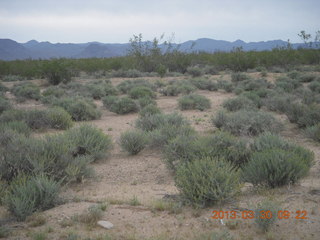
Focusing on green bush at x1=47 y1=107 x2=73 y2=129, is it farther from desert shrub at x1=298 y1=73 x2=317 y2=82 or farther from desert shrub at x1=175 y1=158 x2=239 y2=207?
desert shrub at x1=298 y1=73 x2=317 y2=82

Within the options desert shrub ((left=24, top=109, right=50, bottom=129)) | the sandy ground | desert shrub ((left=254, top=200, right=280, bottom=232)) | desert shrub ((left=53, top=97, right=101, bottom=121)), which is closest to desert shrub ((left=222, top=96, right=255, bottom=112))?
desert shrub ((left=53, top=97, right=101, bottom=121))

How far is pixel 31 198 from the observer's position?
4.70 metres

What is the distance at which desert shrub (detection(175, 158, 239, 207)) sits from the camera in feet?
15.1

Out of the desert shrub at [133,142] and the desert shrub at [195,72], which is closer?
the desert shrub at [133,142]

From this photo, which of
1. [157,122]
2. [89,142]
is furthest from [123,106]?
[89,142]

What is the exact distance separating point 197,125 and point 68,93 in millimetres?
9625

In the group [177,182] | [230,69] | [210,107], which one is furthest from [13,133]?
[230,69]

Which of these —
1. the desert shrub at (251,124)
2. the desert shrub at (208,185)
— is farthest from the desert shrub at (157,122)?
the desert shrub at (208,185)

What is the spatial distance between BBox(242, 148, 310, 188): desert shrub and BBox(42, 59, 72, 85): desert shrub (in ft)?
66.1

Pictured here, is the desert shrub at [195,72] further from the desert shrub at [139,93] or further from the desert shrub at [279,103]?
the desert shrub at [279,103]

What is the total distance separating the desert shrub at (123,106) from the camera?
13719 millimetres

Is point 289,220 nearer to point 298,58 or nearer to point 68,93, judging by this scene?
point 68,93

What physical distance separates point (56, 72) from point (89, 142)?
16.6m

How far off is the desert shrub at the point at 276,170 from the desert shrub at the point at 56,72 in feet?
66.1
